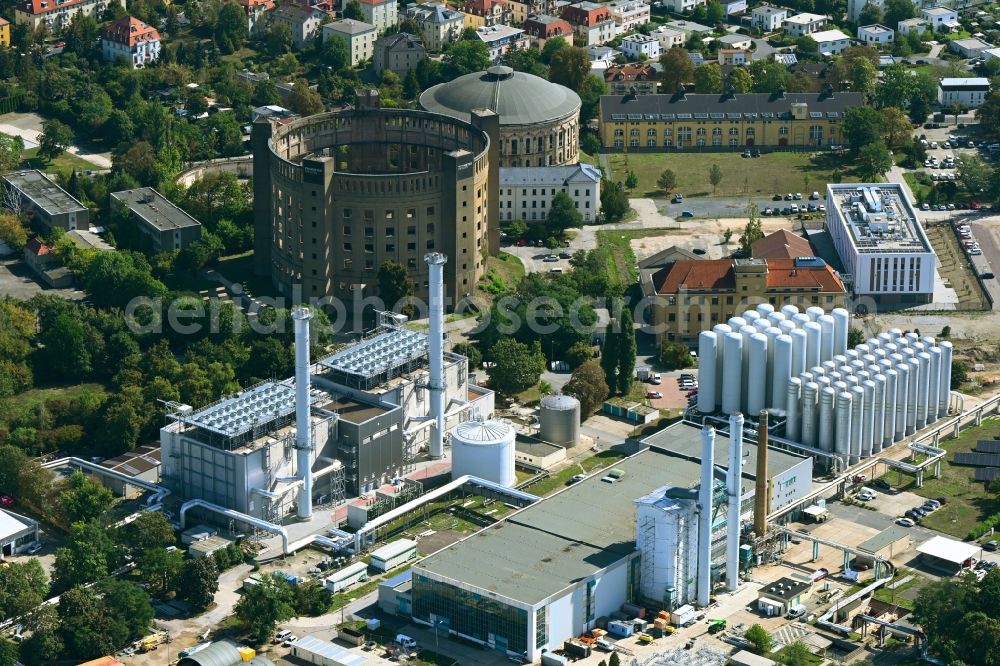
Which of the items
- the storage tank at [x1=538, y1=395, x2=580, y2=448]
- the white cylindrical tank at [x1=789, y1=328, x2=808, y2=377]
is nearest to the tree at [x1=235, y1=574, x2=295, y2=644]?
the storage tank at [x1=538, y1=395, x2=580, y2=448]

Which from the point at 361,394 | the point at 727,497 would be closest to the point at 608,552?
the point at 727,497

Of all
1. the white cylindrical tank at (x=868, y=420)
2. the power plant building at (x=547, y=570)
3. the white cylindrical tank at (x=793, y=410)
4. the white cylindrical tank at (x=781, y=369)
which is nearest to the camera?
the power plant building at (x=547, y=570)

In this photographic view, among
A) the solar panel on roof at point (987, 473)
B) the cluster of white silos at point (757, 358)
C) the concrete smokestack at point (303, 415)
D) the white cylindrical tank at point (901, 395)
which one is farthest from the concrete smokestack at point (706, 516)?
the white cylindrical tank at point (901, 395)

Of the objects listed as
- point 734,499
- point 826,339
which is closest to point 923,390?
point 826,339

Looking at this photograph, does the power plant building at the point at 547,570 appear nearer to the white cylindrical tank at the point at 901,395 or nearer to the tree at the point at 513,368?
the white cylindrical tank at the point at 901,395

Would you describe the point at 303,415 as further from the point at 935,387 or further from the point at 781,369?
the point at 935,387
